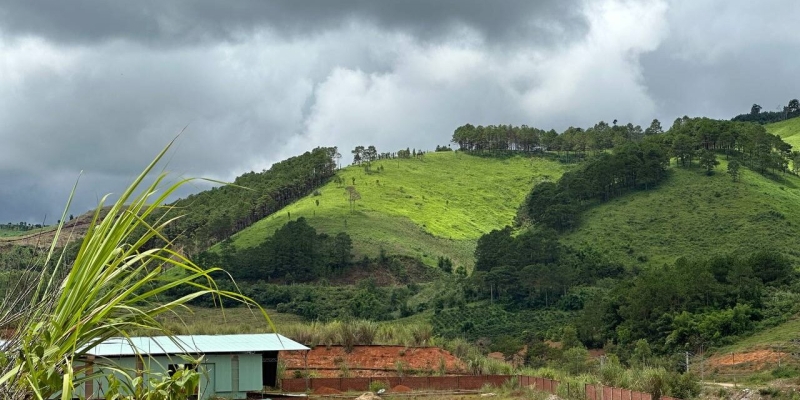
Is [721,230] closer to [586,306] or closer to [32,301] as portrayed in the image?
[586,306]

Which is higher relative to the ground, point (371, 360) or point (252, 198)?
point (252, 198)

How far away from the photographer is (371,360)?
35.2 meters

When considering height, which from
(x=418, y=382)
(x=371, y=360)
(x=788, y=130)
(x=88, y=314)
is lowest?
(x=418, y=382)

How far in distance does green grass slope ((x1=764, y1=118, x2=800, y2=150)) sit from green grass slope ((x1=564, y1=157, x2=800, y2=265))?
32.6 m

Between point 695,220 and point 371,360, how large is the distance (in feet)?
168

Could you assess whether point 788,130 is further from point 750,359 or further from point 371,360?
point 371,360

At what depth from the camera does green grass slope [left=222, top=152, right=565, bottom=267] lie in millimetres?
86000

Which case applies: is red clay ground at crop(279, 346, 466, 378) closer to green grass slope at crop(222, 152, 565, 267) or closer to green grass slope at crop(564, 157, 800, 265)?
green grass slope at crop(564, 157, 800, 265)

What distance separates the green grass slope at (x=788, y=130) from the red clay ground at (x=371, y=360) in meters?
93.4

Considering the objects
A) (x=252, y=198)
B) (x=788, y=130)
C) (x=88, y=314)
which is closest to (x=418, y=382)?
(x=88, y=314)

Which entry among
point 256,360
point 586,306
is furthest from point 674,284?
point 256,360

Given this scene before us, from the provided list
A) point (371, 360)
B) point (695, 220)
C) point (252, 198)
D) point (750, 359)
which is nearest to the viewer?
point (371, 360)

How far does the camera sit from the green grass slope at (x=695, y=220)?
73.9 metres

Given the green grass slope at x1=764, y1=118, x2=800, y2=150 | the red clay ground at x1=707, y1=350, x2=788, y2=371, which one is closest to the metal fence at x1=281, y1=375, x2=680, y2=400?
the red clay ground at x1=707, y1=350, x2=788, y2=371
